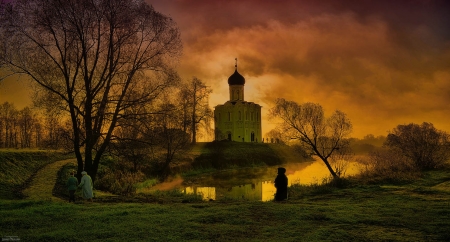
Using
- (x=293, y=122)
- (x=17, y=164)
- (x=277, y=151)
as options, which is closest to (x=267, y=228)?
(x=293, y=122)

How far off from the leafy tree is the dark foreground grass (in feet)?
63.6

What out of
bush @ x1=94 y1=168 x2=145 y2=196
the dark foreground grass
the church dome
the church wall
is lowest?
bush @ x1=94 y1=168 x2=145 y2=196

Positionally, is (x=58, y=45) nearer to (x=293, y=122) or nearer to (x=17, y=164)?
(x=17, y=164)

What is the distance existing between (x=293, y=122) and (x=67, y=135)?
18736 mm

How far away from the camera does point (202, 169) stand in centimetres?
4434

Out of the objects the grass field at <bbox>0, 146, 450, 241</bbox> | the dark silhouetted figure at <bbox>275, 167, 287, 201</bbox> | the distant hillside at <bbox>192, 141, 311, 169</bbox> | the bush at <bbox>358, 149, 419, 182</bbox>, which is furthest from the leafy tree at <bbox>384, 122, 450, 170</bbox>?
the dark silhouetted figure at <bbox>275, 167, 287, 201</bbox>

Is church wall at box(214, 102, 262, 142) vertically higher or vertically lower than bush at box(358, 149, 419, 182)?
higher

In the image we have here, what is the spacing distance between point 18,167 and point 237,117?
53.2 m

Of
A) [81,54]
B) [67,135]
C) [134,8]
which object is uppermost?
[134,8]

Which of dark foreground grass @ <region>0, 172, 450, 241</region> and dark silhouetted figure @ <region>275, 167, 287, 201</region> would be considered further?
dark silhouetted figure @ <region>275, 167, 287, 201</region>

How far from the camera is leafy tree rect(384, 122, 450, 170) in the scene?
33062 mm

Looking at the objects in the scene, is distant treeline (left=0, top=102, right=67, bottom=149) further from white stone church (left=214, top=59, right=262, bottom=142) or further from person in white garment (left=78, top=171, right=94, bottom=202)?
person in white garment (left=78, top=171, right=94, bottom=202)

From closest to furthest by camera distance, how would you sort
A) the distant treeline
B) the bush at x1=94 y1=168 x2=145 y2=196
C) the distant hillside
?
the bush at x1=94 y1=168 x2=145 y2=196, the distant hillside, the distant treeline

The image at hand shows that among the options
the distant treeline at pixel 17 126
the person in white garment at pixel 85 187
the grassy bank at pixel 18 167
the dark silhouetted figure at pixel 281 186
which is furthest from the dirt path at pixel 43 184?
the distant treeline at pixel 17 126
